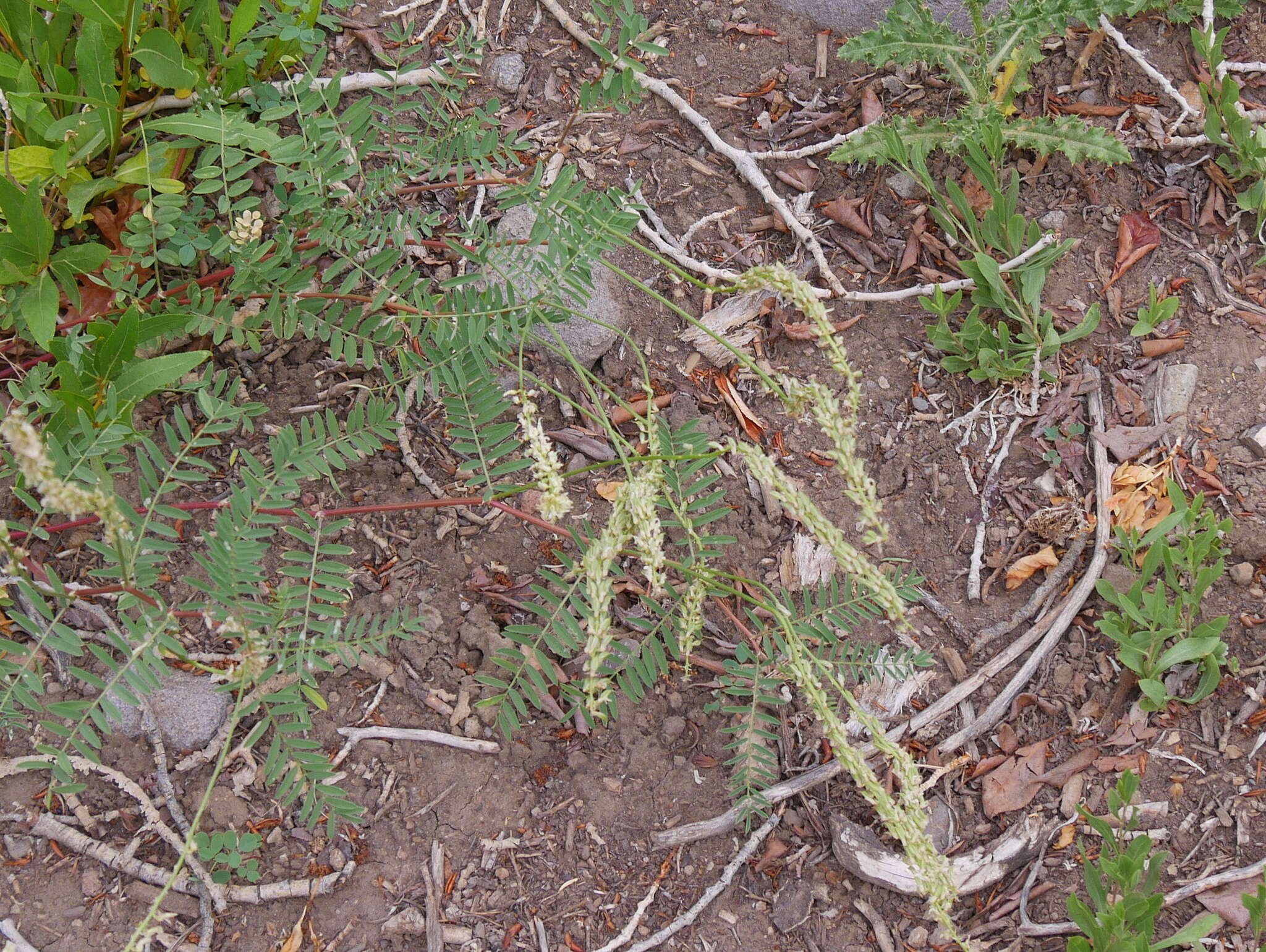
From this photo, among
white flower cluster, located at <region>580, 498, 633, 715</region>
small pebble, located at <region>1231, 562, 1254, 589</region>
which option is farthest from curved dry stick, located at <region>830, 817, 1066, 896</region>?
white flower cluster, located at <region>580, 498, 633, 715</region>

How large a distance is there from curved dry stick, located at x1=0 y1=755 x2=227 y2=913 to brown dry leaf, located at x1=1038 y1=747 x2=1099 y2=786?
7.09 feet

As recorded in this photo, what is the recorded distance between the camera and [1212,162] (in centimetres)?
330

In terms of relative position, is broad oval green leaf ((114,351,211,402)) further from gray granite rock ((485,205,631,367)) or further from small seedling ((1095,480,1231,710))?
small seedling ((1095,480,1231,710))

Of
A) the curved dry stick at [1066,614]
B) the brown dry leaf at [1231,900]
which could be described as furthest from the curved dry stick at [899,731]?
the brown dry leaf at [1231,900]

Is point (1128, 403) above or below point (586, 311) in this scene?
below

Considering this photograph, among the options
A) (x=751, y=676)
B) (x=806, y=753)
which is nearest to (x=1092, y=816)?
(x=806, y=753)

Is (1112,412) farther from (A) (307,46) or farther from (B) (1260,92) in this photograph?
(A) (307,46)

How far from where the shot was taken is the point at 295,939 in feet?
7.89

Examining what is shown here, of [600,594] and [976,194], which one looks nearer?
[600,594]

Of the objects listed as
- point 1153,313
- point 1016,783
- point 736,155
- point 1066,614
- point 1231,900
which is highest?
point 736,155

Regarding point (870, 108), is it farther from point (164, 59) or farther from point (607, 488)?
point (164, 59)

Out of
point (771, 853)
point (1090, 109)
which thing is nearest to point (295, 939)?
point (771, 853)

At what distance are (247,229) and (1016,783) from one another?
2512mm

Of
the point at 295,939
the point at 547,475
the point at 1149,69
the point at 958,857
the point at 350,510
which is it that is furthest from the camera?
the point at 1149,69
